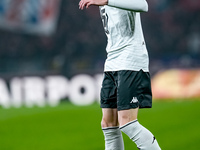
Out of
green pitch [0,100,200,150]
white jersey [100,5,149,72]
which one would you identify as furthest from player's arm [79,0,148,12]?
green pitch [0,100,200,150]

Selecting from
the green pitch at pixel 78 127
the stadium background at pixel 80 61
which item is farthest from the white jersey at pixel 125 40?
the stadium background at pixel 80 61

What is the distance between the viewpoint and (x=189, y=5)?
939 inches

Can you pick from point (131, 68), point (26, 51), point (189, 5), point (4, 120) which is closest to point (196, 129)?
point (4, 120)

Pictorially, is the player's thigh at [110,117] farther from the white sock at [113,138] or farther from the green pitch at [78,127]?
the green pitch at [78,127]

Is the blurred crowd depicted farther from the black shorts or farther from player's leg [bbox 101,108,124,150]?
the black shorts

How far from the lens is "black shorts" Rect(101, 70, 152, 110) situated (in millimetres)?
3902

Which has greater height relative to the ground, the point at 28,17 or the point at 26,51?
the point at 28,17

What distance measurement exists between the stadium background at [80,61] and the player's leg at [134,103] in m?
2.88

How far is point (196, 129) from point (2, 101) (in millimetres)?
6249

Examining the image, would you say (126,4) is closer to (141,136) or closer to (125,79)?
(125,79)

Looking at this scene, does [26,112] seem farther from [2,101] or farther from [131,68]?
[131,68]

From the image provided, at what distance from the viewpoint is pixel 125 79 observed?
13.0 feet

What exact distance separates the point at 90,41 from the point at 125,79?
16.6m

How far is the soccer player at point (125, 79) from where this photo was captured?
12.6 ft
